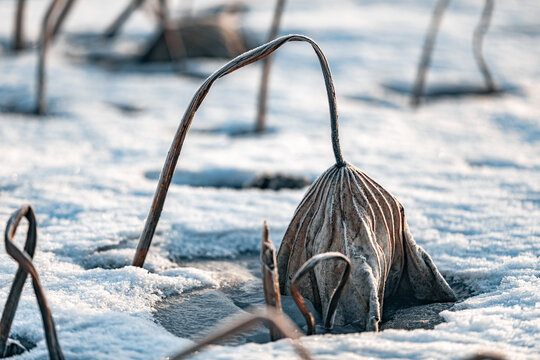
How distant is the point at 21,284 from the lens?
1.23 metres

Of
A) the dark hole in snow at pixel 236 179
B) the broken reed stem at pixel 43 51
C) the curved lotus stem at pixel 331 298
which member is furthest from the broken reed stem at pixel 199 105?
the broken reed stem at pixel 43 51

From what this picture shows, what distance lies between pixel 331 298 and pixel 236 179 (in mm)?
1728

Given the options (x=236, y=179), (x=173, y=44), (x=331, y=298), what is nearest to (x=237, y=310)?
(x=331, y=298)

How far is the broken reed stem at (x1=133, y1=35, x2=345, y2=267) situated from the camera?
1428mm

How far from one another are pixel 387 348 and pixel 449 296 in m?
0.46

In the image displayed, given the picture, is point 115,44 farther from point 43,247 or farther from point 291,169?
point 43,247

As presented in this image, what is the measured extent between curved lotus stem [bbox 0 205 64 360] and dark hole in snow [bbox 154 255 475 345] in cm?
36

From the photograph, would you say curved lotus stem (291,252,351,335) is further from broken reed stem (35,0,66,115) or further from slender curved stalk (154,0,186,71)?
slender curved stalk (154,0,186,71)

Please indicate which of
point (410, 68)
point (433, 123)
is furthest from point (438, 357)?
point (410, 68)

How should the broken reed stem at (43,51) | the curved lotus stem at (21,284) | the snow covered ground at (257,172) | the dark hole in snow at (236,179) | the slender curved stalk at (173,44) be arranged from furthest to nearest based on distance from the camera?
the slender curved stalk at (173,44), the broken reed stem at (43,51), the dark hole in snow at (236,179), the snow covered ground at (257,172), the curved lotus stem at (21,284)

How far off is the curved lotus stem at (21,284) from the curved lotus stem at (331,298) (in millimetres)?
498

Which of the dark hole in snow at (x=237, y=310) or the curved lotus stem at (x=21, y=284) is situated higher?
the curved lotus stem at (x=21, y=284)

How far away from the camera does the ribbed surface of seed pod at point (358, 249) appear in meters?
1.49

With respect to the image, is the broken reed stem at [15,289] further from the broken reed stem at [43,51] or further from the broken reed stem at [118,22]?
the broken reed stem at [118,22]
